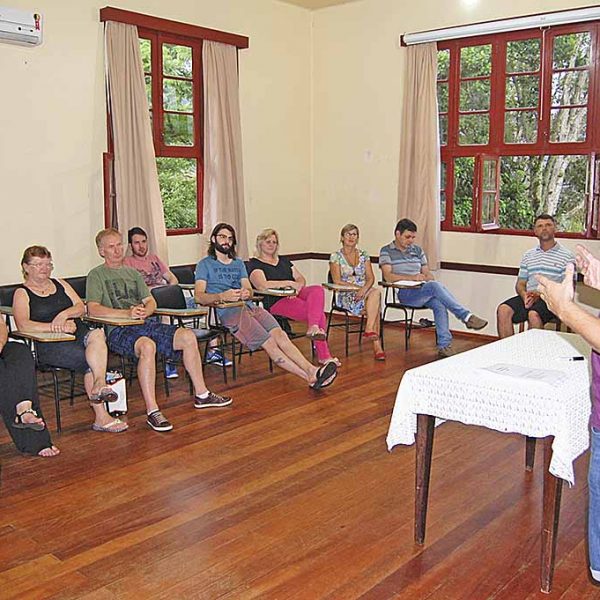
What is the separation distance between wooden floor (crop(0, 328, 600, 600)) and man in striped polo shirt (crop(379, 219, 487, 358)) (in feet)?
6.06

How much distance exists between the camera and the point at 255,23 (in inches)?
288

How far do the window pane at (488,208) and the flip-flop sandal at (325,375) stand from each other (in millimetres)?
2419

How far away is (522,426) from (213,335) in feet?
10.1

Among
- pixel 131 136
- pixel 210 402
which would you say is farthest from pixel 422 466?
pixel 131 136

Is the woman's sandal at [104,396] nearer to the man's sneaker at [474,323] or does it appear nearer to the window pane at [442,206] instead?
the man's sneaker at [474,323]

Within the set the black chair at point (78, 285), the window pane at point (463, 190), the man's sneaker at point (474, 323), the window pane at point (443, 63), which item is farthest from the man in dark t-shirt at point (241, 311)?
the window pane at point (443, 63)

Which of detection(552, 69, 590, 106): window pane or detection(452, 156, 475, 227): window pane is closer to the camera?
detection(552, 69, 590, 106): window pane

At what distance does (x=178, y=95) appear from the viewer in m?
6.75

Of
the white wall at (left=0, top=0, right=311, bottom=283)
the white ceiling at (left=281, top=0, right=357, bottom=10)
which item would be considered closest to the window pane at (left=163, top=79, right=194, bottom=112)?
the white wall at (left=0, top=0, right=311, bottom=283)

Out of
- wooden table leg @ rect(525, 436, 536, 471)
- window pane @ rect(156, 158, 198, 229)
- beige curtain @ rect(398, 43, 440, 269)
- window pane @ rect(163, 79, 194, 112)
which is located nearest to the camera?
wooden table leg @ rect(525, 436, 536, 471)

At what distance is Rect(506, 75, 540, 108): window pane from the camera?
6.54 metres

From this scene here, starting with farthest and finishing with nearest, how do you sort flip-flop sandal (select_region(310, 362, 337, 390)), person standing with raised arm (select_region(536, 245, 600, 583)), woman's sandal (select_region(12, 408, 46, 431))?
flip-flop sandal (select_region(310, 362, 337, 390)) < woman's sandal (select_region(12, 408, 46, 431)) < person standing with raised arm (select_region(536, 245, 600, 583))

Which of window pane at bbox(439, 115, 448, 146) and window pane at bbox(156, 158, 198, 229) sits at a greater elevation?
window pane at bbox(439, 115, 448, 146)

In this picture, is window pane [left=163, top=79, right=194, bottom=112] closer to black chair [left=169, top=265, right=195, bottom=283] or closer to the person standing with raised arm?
black chair [left=169, top=265, right=195, bottom=283]
